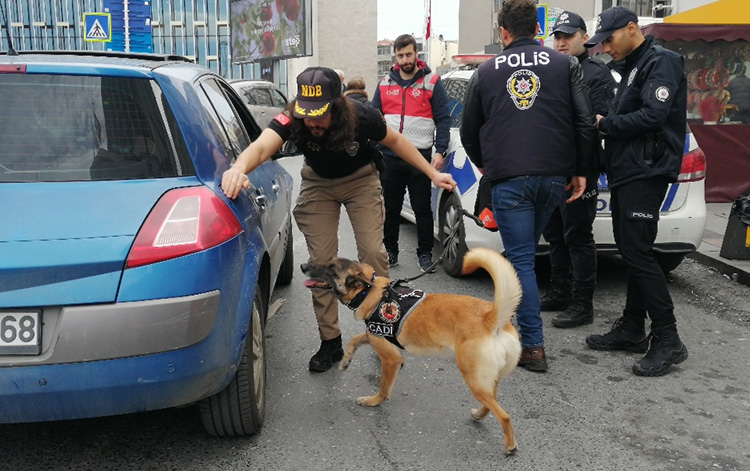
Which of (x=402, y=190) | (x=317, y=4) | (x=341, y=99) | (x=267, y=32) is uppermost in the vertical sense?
(x=317, y=4)

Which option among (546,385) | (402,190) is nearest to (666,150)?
(546,385)

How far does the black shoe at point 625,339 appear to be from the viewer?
424cm

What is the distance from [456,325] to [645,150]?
164 cm

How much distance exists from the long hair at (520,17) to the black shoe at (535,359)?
1.74 meters

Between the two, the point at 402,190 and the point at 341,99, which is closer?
the point at 341,99

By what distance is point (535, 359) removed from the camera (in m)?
3.91

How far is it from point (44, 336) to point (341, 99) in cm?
175

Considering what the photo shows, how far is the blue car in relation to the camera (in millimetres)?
2270

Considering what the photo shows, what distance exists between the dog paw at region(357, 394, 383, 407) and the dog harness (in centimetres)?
30

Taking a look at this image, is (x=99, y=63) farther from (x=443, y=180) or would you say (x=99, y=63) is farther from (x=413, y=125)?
(x=413, y=125)

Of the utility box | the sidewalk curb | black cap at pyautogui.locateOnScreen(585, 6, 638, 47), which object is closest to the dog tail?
black cap at pyautogui.locateOnScreen(585, 6, 638, 47)

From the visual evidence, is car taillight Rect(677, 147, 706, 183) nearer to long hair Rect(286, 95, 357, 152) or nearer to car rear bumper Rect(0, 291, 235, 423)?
long hair Rect(286, 95, 357, 152)

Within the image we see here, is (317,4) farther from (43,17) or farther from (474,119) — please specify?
(474,119)

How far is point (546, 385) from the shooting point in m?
3.75
